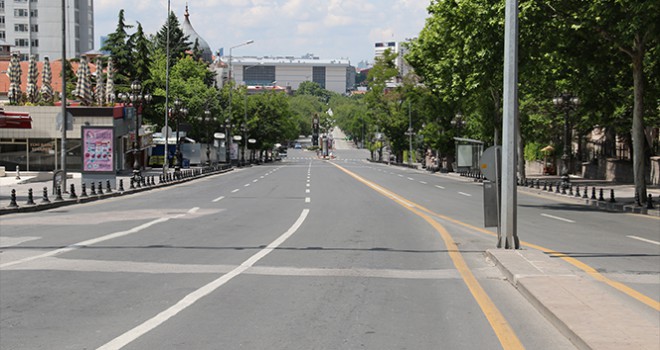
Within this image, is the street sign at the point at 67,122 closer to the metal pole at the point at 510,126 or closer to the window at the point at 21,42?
the metal pole at the point at 510,126

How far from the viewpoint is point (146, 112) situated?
8825 centimetres

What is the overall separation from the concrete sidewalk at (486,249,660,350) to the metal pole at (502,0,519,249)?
1.29 metres

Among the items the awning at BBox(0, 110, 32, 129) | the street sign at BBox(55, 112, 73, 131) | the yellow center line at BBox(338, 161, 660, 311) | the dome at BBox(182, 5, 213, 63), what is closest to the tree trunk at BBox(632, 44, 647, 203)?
the yellow center line at BBox(338, 161, 660, 311)

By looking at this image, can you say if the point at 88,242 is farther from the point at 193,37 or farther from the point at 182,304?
the point at 193,37

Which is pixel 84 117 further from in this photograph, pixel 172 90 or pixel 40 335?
pixel 40 335

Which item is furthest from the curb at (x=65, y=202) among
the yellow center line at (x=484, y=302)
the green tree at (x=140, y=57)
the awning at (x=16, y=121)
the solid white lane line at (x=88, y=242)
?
the green tree at (x=140, y=57)

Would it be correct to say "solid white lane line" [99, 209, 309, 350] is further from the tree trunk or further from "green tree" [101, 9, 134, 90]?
"green tree" [101, 9, 134, 90]

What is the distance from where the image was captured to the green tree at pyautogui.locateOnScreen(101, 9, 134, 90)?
289ft

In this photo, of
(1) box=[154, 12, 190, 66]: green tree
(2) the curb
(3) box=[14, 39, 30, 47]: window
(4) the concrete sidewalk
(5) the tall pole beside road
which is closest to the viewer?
(4) the concrete sidewalk

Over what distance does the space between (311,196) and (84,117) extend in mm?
32265

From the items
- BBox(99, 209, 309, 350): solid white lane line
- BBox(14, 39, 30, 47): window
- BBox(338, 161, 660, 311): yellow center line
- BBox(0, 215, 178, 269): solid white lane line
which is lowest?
BBox(338, 161, 660, 311): yellow center line

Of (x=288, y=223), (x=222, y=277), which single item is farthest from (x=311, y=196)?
(x=222, y=277)

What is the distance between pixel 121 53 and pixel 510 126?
81158 mm

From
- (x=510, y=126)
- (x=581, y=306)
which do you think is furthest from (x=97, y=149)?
(x=581, y=306)
